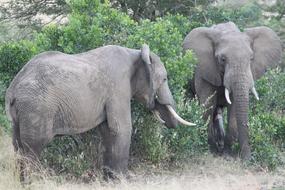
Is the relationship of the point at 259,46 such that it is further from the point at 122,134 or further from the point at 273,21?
the point at 273,21

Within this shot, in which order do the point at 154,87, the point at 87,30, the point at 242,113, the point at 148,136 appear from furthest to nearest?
the point at 242,113, the point at 87,30, the point at 148,136, the point at 154,87

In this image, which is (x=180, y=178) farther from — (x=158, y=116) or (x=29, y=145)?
(x=29, y=145)

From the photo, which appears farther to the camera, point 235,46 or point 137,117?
point 235,46

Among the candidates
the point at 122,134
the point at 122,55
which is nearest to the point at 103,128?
the point at 122,134

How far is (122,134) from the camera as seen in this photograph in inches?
388

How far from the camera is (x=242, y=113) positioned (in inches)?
460

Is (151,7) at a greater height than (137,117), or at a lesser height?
greater

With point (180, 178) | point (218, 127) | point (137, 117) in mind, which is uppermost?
point (137, 117)

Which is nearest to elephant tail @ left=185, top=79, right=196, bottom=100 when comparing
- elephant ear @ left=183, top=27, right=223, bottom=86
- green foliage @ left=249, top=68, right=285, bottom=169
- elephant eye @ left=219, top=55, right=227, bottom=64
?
elephant ear @ left=183, top=27, right=223, bottom=86

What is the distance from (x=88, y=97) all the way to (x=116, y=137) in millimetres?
722

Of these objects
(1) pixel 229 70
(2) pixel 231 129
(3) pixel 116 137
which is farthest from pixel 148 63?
(2) pixel 231 129

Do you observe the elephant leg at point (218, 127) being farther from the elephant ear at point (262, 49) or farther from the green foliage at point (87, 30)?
the green foliage at point (87, 30)

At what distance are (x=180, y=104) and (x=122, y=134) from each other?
71.5 inches

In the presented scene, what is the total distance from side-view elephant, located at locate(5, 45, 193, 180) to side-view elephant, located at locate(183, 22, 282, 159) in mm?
1436
